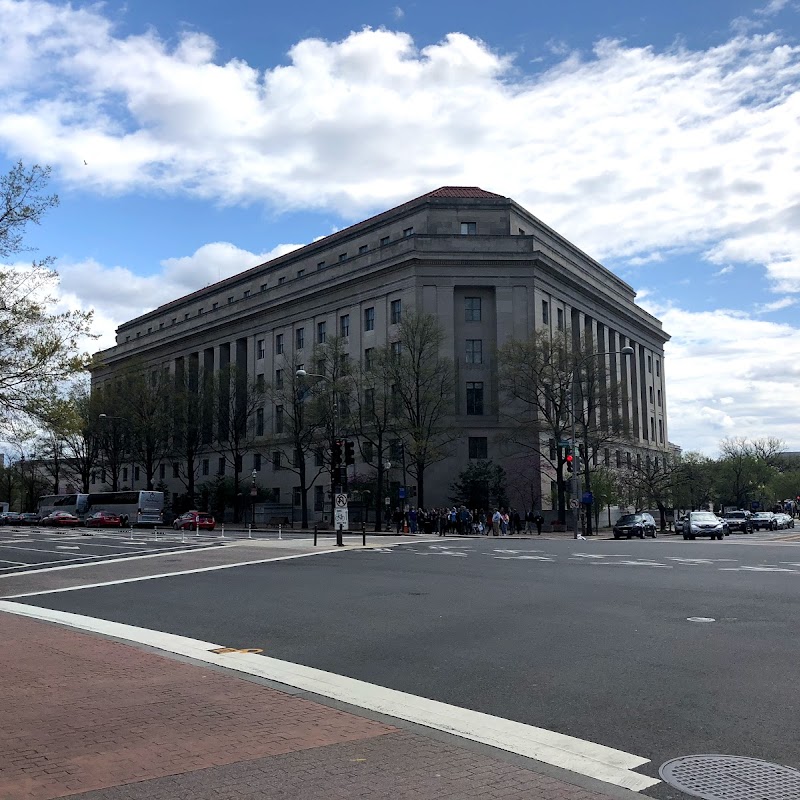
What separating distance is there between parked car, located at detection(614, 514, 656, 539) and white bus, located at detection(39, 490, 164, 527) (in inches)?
1615

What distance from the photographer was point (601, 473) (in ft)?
204

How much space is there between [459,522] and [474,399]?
51.1 ft

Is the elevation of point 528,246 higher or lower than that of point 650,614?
higher

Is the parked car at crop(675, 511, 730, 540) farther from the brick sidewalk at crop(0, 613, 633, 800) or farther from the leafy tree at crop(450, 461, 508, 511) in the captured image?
the brick sidewalk at crop(0, 613, 633, 800)

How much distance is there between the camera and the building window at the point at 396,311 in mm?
67875

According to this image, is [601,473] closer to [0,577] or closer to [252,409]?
[252,409]

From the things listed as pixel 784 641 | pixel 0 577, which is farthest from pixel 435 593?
pixel 0 577

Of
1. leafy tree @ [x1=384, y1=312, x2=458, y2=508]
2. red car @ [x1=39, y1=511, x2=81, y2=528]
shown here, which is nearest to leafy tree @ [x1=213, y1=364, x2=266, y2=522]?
red car @ [x1=39, y1=511, x2=81, y2=528]

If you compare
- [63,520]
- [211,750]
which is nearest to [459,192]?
[63,520]

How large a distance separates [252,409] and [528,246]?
29.0 meters

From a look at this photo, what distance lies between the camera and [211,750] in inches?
240

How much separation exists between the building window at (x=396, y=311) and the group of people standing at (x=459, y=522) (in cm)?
1815

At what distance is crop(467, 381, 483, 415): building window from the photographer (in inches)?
2611

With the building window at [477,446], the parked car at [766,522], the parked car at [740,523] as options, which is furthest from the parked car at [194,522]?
the parked car at [766,522]
